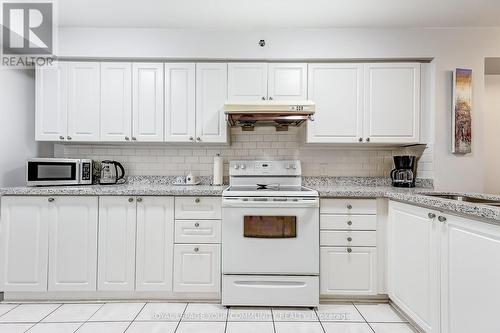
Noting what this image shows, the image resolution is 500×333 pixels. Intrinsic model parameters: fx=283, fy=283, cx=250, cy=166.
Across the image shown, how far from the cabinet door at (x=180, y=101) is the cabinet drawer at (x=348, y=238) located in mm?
1455

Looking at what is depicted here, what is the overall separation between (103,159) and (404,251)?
9.31ft

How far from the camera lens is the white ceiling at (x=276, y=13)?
221cm

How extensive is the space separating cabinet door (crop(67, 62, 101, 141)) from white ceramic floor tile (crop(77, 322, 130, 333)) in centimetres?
159

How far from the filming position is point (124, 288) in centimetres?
224

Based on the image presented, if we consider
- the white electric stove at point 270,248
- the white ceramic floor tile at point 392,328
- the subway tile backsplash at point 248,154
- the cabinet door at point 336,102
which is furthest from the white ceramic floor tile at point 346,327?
the cabinet door at point 336,102

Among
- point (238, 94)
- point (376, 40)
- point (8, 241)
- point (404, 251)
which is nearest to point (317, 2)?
point (376, 40)

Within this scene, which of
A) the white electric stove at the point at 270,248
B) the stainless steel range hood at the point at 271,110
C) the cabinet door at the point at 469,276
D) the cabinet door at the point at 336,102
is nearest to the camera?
the cabinet door at the point at 469,276

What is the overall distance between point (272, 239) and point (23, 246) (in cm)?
195

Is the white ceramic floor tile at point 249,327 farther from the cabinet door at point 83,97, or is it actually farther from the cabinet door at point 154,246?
the cabinet door at point 83,97

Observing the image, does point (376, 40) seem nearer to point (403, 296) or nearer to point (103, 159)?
point (403, 296)

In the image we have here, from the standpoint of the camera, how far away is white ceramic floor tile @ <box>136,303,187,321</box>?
2.04 meters

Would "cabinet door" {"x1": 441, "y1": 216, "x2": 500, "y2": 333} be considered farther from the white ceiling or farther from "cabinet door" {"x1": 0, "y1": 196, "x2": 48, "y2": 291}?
"cabinet door" {"x1": 0, "y1": 196, "x2": 48, "y2": 291}

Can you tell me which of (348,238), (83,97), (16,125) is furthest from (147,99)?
(348,238)

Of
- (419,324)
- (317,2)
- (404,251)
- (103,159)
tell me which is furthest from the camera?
(103,159)
